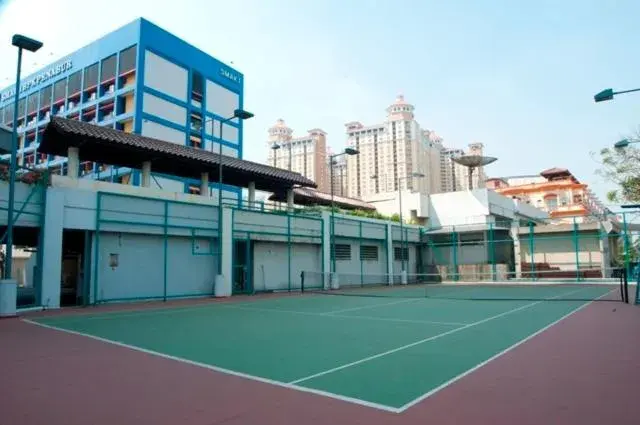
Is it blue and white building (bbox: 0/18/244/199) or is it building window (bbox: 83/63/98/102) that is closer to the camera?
blue and white building (bbox: 0/18/244/199)

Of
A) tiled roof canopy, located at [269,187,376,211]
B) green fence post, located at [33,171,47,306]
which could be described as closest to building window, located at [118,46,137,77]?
tiled roof canopy, located at [269,187,376,211]

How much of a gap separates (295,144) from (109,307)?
Result: 198ft

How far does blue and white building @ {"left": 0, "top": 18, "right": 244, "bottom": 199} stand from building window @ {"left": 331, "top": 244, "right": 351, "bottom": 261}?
80.1 ft

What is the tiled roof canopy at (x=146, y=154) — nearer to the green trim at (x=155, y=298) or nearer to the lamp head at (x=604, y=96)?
the green trim at (x=155, y=298)

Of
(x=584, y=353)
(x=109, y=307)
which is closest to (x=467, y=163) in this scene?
(x=109, y=307)

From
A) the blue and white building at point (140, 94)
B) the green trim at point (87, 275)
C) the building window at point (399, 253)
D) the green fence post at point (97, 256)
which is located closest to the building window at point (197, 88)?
the blue and white building at point (140, 94)

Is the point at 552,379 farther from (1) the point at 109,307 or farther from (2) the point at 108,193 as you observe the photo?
(2) the point at 108,193

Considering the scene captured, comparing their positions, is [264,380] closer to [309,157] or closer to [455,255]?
[455,255]

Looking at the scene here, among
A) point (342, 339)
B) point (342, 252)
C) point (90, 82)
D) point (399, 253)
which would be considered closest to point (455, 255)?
point (399, 253)

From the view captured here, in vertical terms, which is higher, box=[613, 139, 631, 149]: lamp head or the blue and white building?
Result: the blue and white building

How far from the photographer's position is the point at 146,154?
83.8 feet

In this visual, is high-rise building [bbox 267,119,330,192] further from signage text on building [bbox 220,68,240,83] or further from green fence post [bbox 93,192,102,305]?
green fence post [bbox 93,192,102,305]

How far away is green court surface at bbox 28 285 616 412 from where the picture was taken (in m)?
6.52

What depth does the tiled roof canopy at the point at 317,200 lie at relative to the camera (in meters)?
40.6
